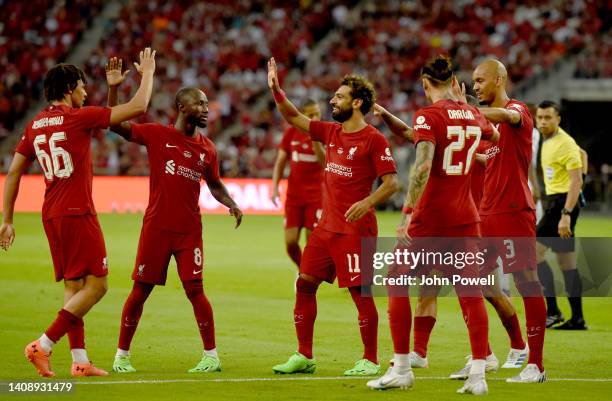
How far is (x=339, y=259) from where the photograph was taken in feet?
32.1

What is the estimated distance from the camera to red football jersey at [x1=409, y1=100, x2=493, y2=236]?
345 inches

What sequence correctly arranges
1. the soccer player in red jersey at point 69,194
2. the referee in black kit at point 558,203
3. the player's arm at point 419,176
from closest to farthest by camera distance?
the player's arm at point 419,176
the soccer player in red jersey at point 69,194
the referee in black kit at point 558,203

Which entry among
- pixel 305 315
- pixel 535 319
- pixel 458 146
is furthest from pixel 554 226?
pixel 458 146

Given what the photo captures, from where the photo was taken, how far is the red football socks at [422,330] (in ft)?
31.4

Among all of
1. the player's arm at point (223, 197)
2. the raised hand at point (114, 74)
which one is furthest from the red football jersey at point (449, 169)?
the raised hand at point (114, 74)

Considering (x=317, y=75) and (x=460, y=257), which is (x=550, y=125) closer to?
(x=460, y=257)

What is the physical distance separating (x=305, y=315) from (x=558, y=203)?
15.2ft

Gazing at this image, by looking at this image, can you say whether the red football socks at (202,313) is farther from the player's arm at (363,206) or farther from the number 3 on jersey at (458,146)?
the number 3 on jersey at (458,146)

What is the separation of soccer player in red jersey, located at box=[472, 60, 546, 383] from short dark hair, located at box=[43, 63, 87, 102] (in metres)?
3.43

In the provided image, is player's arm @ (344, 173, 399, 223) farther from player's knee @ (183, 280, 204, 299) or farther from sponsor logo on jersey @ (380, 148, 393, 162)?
player's knee @ (183, 280, 204, 299)

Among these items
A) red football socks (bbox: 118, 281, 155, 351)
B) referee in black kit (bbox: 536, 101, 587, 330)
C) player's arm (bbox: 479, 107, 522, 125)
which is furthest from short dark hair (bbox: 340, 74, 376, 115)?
referee in black kit (bbox: 536, 101, 587, 330)

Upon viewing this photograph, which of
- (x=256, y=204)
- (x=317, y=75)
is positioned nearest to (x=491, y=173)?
(x=256, y=204)

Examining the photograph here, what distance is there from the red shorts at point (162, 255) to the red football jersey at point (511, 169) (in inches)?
103

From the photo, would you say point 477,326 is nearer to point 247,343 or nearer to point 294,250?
point 247,343
